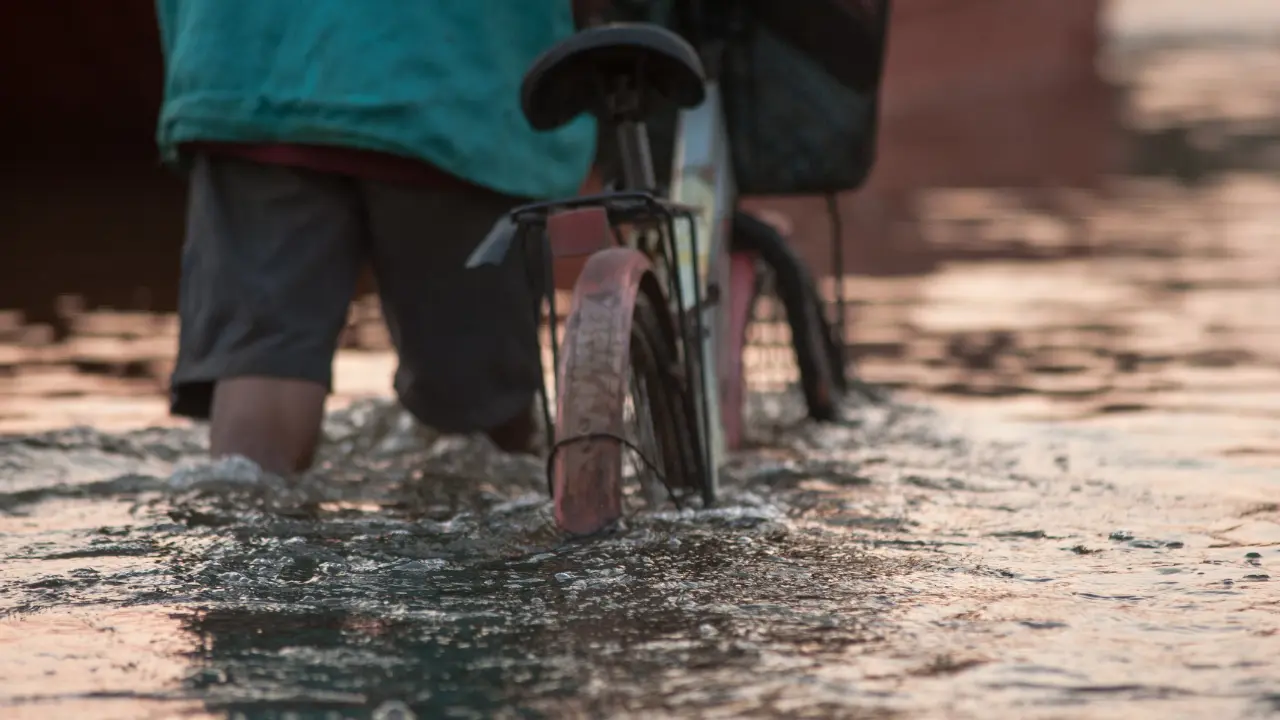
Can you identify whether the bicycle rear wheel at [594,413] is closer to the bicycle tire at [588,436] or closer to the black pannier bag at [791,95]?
the bicycle tire at [588,436]

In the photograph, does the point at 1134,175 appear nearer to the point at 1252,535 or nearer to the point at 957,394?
the point at 957,394

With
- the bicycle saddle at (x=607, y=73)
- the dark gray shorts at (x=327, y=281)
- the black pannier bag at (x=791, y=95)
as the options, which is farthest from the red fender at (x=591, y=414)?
the black pannier bag at (x=791, y=95)

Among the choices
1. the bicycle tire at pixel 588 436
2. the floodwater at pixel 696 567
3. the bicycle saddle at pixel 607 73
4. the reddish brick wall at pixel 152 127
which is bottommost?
the floodwater at pixel 696 567

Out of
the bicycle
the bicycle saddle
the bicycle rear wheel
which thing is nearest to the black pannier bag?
the bicycle

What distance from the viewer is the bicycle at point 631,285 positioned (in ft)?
10.6

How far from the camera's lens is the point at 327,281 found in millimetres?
4164

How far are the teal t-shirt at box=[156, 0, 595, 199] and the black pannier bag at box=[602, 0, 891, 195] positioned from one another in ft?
2.70

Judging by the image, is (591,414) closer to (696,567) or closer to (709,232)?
(696,567)

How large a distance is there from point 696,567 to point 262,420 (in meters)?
1.03

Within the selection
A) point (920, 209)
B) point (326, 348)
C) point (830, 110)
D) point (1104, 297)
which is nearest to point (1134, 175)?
point (920, 209)

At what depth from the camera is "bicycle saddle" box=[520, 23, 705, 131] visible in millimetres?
3473

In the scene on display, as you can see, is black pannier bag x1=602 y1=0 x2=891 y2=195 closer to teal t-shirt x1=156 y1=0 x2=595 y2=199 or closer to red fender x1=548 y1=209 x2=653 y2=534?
teal t-shirt x1=156 y1=0 x2=595 y2=199

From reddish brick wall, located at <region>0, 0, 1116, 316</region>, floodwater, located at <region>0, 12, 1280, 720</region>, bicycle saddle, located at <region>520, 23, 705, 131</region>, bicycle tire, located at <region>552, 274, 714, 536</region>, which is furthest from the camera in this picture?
reddish brick wall, located at <region>0, 0, 1116, 316</region>

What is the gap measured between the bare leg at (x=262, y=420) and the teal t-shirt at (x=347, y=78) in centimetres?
46
